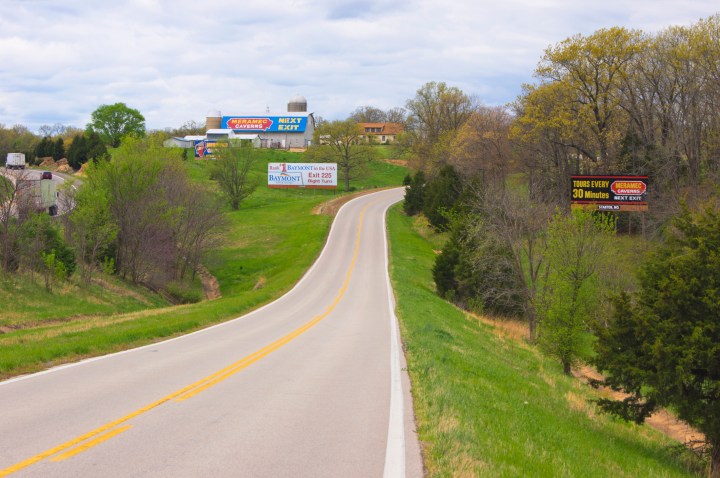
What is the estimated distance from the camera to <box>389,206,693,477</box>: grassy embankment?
7.47 meters

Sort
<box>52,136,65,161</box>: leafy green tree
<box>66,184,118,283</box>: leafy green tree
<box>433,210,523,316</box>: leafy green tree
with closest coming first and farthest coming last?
<box>66,184,118,283</box>: leafy green tree
<box>433,210,523,316</box>: leafy green tree
<box>52,136,65,161</box>: leafy green tree

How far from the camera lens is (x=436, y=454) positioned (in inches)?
283

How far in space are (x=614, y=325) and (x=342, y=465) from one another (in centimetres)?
860

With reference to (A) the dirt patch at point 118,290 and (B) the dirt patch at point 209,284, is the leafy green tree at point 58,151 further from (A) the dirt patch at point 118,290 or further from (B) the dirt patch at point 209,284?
(A) the dirt patch at point 118,290

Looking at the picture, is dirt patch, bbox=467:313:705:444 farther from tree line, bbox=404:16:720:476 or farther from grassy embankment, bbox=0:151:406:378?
grassy embankment, bbox=0:151:406:378

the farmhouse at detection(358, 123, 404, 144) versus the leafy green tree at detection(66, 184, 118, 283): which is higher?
the farmhouse at detection(358, 123, 404, 144)

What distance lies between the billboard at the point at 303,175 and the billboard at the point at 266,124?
36.9 m

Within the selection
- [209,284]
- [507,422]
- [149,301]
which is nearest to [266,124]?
[209,284]

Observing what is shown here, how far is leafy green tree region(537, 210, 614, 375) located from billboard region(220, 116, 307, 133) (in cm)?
10357

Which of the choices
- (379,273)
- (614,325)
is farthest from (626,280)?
(614,325)

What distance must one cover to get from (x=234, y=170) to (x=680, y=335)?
69807 millimetres

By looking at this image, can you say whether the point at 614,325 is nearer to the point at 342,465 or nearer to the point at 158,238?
the point at 342,465

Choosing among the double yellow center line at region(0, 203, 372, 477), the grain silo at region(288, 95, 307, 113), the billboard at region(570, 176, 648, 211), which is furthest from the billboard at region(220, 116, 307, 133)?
the double yellow center line at region(0, 203, 372, 477)

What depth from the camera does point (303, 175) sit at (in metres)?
90.2
